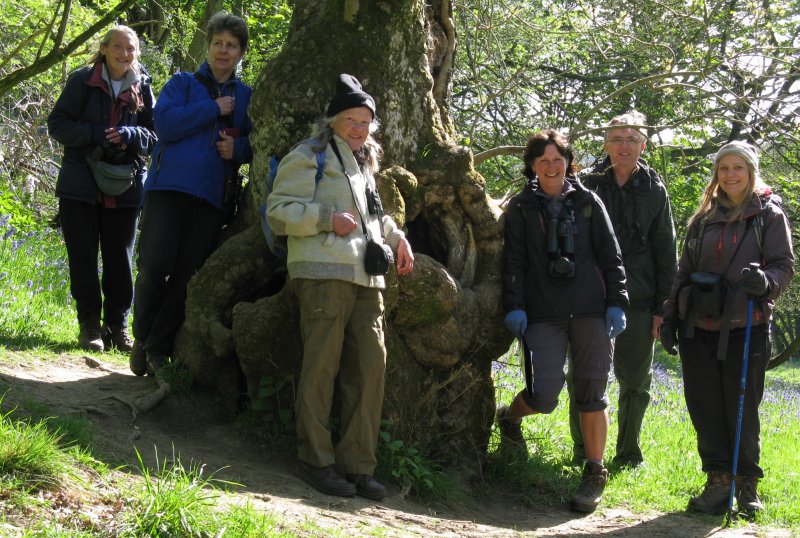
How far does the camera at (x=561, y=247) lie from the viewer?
18.5ft

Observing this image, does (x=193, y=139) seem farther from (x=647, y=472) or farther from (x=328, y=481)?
(x=647, y=472)

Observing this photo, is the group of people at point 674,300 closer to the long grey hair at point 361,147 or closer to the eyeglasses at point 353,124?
the long grey hair at point 361,147

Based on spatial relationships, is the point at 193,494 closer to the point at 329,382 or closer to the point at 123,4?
the point at 329,382

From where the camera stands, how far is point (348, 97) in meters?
5.06

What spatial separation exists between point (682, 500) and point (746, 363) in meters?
1.22

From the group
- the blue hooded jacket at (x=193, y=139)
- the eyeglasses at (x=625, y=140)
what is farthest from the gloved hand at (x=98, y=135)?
the eyeglasses at (x=625, y=140)

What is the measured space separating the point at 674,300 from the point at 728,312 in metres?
0.40

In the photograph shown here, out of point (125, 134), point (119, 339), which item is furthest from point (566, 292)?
point (119, 339)

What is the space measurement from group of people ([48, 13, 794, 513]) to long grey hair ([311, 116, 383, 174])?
0.01 m

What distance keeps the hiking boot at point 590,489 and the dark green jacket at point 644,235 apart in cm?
128

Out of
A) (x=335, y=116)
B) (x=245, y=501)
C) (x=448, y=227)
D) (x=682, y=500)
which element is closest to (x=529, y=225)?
(x=448, y=227)

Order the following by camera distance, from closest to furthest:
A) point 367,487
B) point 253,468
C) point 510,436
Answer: point 367,487 → point 253,468 → point 510,436

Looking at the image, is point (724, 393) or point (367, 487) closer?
point (367, 487)

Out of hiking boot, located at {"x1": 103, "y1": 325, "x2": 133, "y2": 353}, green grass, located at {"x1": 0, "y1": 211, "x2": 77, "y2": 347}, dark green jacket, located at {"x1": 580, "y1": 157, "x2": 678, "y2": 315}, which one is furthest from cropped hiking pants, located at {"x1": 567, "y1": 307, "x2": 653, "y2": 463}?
green grass, located at {"x1": 0, "y1": 211, "x2": 77, "y2": 347}
